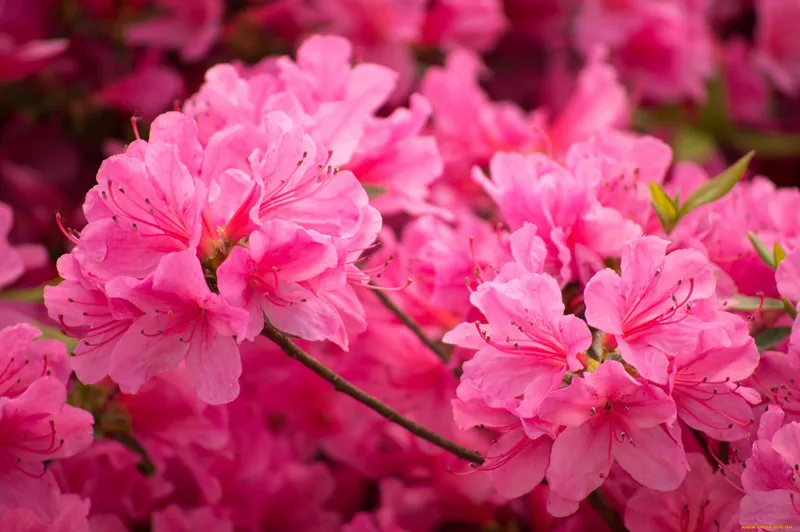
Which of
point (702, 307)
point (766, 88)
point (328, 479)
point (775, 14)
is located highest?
point (702, 307)

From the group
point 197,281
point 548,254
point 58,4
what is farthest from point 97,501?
point 58,4

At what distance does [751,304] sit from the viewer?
2.31ft

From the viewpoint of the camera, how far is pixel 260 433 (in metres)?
0.91

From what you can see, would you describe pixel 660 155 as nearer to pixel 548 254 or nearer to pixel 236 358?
pixel 548 254

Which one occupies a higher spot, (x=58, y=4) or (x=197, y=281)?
(x=197, y=281)

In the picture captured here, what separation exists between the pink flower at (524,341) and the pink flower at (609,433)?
2cm

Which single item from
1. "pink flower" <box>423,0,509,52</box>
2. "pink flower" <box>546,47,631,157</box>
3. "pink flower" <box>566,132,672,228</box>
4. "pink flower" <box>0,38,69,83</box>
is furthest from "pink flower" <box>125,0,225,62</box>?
"pink flower" <box>566,132,672,228</box>

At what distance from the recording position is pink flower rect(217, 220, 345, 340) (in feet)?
1.99

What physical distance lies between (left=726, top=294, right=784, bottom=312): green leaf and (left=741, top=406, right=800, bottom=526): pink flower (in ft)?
0.29

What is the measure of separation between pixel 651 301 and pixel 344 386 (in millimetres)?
213

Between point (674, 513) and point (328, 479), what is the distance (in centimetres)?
36

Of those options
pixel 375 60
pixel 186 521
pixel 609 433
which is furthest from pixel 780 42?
pixel 186 521

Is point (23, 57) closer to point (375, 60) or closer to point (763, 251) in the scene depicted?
point (375, 60)

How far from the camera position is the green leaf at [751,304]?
2.29 ft
